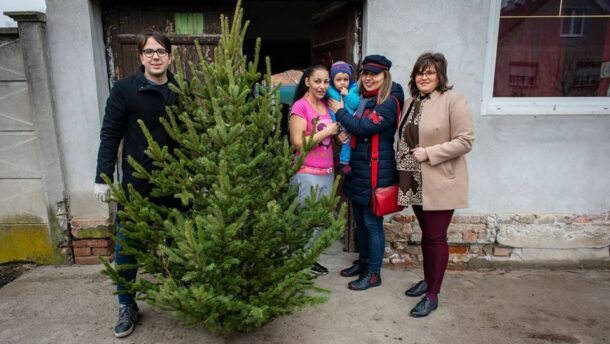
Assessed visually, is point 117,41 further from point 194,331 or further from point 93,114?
point 194,331

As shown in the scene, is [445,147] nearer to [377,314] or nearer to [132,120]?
[377,314]

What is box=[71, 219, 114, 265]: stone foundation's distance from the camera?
381cm

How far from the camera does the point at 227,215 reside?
2158 millimetres

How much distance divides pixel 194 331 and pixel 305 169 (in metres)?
1.42

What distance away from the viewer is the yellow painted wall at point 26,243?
381cm

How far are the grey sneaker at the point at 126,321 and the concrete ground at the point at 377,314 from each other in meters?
0.05

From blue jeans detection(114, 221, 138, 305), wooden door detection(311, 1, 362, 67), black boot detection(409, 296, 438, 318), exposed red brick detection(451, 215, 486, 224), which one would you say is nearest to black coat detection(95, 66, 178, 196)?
blue jeans detection(114, 221, 138, 305)

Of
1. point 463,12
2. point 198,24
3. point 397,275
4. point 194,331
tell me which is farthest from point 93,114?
point 463,12

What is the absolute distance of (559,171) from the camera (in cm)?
379

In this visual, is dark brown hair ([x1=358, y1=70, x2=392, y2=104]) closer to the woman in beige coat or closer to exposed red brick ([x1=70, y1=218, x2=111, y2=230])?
the woman in beige coat

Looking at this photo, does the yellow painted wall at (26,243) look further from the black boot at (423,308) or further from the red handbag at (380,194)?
the black boot at (423,308)

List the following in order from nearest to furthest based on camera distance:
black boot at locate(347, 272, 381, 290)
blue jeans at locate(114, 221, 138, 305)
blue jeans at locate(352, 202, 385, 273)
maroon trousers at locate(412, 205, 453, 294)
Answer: blue jeans at locate(114, 221, 138, 305)
maroon trousers at locate(412, 205, 453, 294)
blue jeans at locate(352, 202, 385, 273)
black boot at locate(347, 272, 381, 290)

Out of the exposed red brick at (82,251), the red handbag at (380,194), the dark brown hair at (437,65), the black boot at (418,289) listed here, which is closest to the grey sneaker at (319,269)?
the black boot at (418,289)

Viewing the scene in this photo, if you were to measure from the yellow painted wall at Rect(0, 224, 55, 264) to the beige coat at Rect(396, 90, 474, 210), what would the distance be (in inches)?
135
